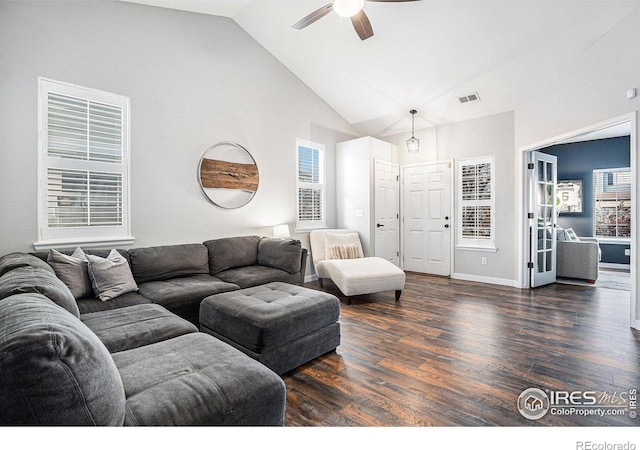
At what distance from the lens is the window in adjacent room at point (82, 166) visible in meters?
2.78

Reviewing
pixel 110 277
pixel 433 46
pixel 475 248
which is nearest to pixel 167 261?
pixel 110 277

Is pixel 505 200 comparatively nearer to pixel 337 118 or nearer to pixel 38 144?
pixel 337 118

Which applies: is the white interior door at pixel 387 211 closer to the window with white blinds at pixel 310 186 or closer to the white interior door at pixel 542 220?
the window with white blinds at pixel 310 186

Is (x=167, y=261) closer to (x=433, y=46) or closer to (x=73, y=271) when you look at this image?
(x=73, y=271)

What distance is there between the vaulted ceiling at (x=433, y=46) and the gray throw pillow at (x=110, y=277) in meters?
2.86

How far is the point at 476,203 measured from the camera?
5.20m

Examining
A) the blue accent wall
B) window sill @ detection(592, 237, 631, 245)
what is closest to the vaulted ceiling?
the blue accent wall

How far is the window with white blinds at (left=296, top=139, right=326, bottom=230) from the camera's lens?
16.6 feet

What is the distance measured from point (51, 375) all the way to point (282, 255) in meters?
3.00

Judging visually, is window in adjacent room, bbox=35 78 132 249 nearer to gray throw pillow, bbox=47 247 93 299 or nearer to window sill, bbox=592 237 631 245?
gray throw pillow, bbox=47 247 93 299

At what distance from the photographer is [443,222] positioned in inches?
217

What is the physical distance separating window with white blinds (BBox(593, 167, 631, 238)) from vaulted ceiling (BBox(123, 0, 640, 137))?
3.83 m
